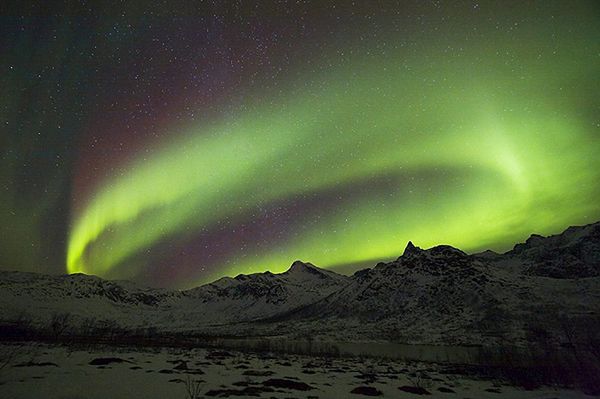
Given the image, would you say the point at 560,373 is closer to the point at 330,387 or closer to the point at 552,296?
the point at 330,387

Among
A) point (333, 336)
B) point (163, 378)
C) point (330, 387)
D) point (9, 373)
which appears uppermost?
point (9, 373)

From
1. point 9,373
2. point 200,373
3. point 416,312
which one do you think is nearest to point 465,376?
point 200,373

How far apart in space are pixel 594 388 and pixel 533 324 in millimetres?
114027

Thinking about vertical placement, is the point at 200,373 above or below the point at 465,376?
above

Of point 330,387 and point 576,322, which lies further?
point 576,322

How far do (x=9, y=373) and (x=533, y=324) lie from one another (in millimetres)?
145846

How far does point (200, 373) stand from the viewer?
84.3 ft

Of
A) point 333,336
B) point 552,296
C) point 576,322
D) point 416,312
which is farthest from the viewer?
point 416,312

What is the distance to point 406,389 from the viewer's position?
25281mm

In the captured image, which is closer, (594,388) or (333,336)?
(594,388)

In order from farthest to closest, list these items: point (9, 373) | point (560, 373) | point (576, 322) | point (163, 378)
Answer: point (576, 322) < point (560, 373) < point (163, 378) < point (9, 373)

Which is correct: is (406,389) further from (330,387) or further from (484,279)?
(484,279)

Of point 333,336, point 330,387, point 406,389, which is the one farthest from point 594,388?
point 333,336

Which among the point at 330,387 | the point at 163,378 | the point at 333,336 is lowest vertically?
the point at 333,336
